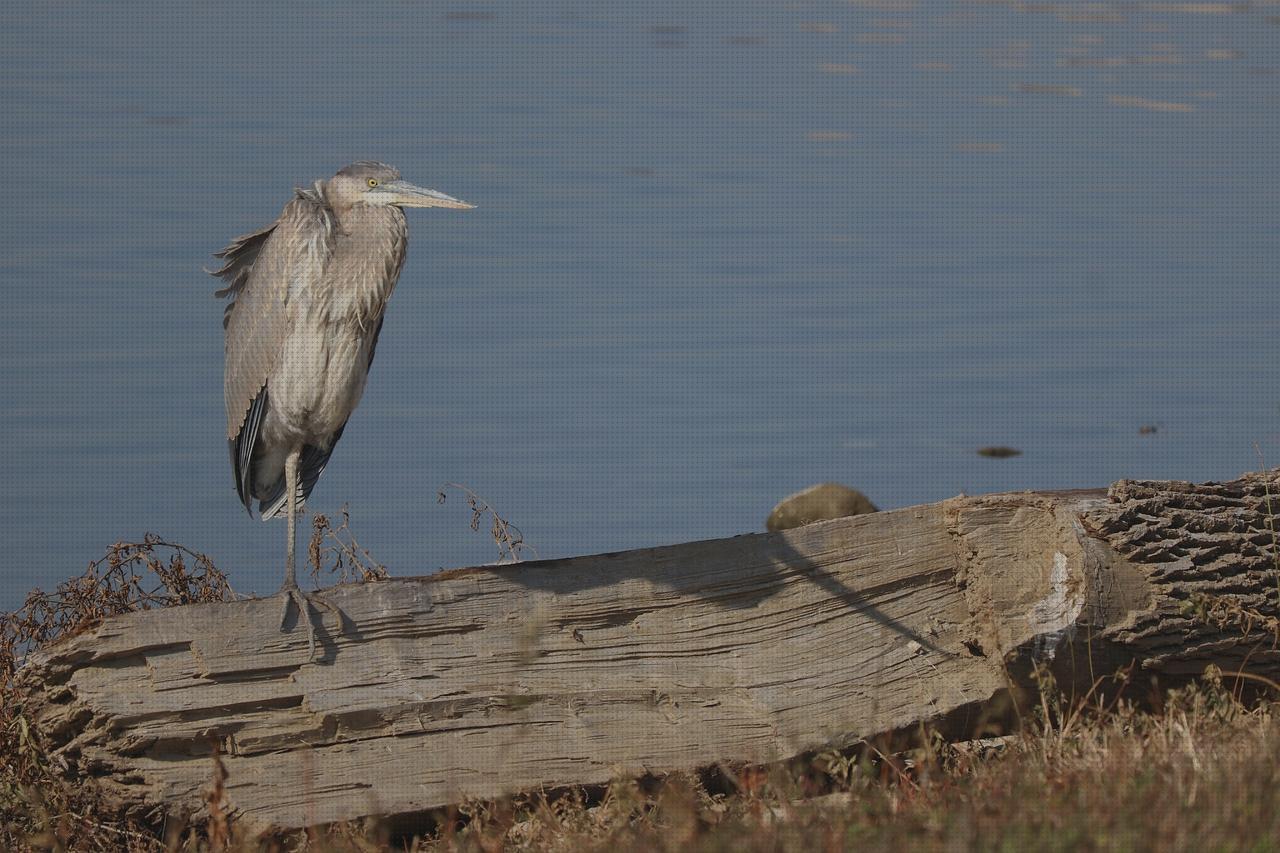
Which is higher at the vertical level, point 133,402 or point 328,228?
point 328,228

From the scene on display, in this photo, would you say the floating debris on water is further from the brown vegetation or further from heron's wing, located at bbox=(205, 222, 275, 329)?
heron's wing, located at bbox=(205, 222, 275, 329)

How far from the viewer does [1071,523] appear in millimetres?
5305

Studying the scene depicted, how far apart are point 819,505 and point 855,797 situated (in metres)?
5.26

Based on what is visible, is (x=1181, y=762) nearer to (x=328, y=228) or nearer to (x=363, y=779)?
(x=363, y=779)

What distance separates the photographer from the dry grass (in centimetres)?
381

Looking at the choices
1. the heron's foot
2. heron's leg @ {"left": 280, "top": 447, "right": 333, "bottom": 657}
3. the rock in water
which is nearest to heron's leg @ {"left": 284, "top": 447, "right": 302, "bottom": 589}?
heron's leg @ {"left": 280, "top": 447, "right": 333, "bottom": 657}

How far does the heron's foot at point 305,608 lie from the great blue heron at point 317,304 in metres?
0.90

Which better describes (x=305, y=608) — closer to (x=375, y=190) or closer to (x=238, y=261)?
(x=375, y=190)

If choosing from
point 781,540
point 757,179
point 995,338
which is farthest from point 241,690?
point 757,179

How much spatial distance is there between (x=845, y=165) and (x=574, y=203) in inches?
126

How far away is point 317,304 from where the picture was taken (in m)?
5.96

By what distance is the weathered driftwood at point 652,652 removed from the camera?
15.8 ft

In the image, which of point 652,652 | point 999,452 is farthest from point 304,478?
point 999,452

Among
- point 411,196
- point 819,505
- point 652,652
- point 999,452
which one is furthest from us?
point 999,452
